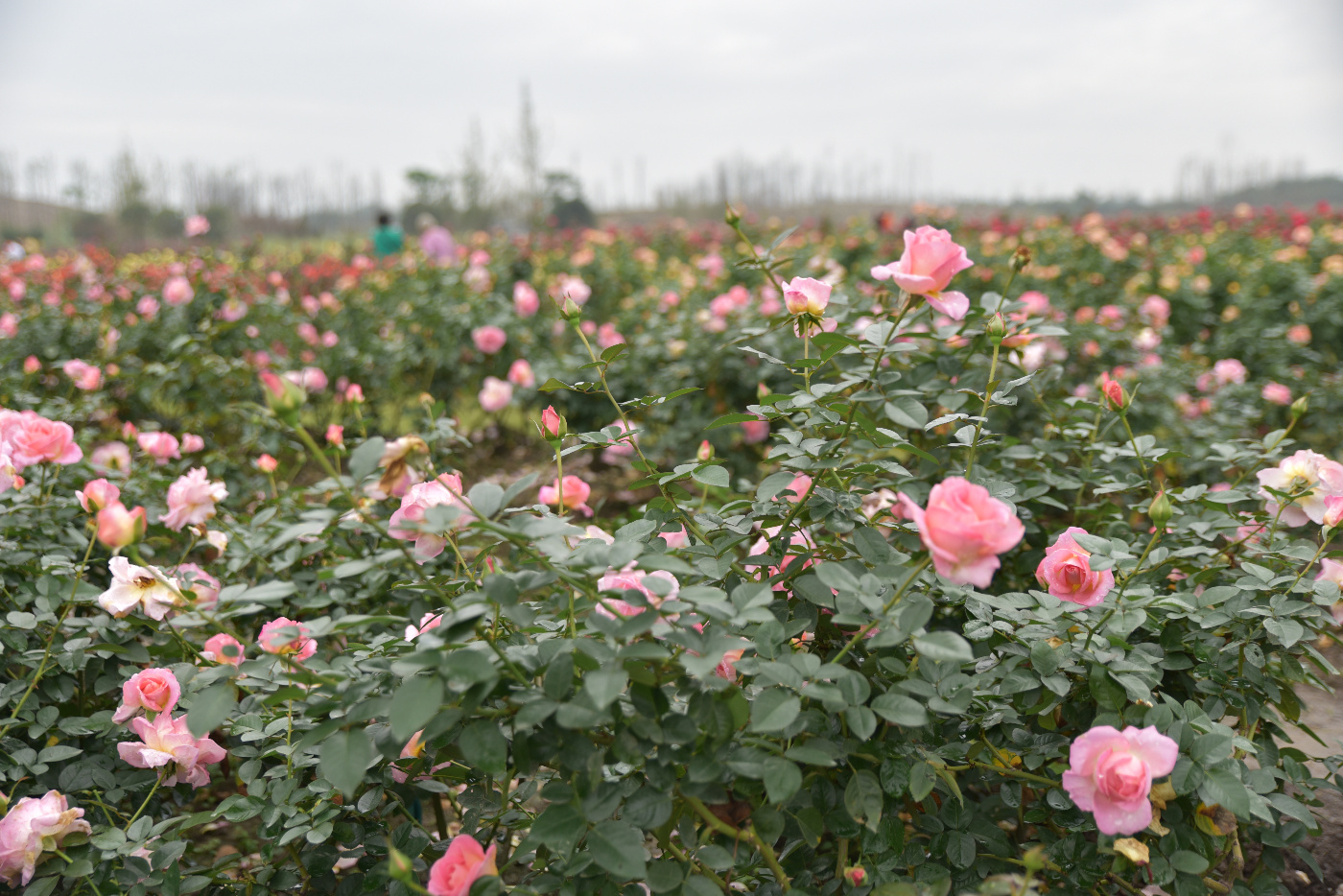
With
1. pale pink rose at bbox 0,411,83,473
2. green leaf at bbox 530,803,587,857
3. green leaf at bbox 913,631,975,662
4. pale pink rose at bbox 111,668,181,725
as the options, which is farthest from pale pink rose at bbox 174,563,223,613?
green leaf at bbox 913,631,975,662

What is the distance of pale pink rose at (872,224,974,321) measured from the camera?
2.89 feet

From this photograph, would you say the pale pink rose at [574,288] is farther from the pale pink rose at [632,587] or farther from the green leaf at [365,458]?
the green leaf at [365,458]

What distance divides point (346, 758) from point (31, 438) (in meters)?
0.87

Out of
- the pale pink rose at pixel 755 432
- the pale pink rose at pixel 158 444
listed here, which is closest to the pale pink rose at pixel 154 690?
the pale pink rose at pixel 158 444

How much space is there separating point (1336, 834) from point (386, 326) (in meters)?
3.85

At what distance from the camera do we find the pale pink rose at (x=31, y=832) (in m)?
0.92

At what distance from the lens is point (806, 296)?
3.36 ft

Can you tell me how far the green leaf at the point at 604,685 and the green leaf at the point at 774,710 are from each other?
5.1 inches

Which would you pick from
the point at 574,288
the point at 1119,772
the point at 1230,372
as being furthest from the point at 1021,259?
the point at 1230,372

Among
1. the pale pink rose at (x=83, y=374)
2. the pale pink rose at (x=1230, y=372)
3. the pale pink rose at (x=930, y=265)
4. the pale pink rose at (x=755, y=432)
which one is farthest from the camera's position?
the pale pink rose at (x=1230, y=372)

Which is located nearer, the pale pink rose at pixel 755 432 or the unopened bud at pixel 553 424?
the unopened bud at pixel 553 424

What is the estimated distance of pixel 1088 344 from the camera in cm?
257

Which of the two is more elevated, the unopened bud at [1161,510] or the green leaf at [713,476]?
the green leaf at [713,476]

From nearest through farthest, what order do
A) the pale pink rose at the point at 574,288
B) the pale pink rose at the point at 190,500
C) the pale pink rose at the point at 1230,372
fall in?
the pale pink rose at the point at 190,500 → the pale pink rose at the point at 1230,372 → the pale pink rose at the point at 574,288
